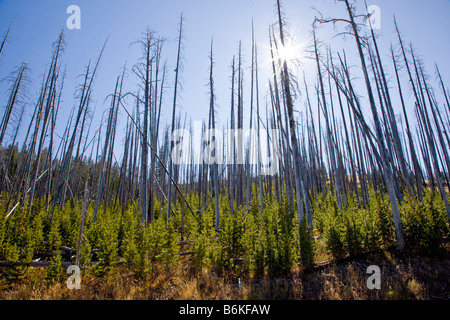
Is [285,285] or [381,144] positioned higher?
[381,144]

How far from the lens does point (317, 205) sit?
1083 centimetres

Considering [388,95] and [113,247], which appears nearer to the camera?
[113,247]

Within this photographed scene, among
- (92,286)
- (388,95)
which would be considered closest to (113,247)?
(92,286)

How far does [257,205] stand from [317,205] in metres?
3.55

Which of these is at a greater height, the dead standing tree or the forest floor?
the dead standing tree

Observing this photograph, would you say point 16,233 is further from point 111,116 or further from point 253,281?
point 253,281

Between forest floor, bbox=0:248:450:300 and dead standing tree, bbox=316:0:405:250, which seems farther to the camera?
dead standing tree, bbox=316:0:405:250

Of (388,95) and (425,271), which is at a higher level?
(388,95)

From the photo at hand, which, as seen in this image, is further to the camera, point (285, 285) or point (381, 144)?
point (381, 144)

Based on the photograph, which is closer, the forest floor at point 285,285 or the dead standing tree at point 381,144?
the forest floor at point 285,285

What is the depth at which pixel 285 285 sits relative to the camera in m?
4.00

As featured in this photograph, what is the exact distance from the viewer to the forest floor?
3.64 m

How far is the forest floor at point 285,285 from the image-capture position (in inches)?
143

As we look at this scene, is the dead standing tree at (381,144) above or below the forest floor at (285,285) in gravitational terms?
above
